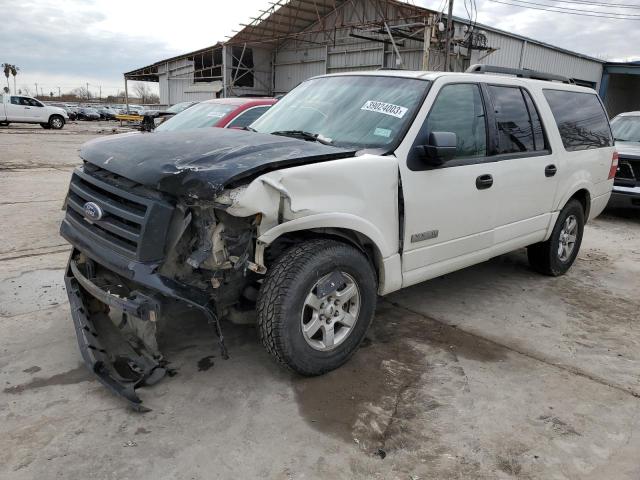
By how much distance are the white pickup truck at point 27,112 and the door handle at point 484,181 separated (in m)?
29.1

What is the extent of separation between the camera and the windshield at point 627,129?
31.7 ft

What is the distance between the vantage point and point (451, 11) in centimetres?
1652

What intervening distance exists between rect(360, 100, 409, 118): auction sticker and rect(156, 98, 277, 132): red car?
3261 mm

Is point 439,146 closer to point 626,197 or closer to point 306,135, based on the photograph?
point 306,135

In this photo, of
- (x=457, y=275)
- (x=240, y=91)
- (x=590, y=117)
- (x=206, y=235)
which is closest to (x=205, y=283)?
(x=206, y=235)

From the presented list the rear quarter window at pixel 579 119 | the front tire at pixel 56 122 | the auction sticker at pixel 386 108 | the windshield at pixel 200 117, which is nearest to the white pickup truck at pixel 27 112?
the front tire at pixel 56 122

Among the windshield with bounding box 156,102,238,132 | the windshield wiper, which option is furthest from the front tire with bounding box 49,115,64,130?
the windshield wiper

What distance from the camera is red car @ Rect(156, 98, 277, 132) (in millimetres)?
6961

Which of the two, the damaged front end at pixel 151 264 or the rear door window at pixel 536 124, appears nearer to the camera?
the damaged front end at pixel 151 264

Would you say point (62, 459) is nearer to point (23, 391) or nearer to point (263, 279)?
point (23, 391)

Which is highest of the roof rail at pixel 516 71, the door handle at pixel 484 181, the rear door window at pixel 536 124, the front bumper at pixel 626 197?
the roof rail at pixel 516 71

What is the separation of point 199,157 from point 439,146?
5.07 ft

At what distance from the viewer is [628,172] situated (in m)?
8.75

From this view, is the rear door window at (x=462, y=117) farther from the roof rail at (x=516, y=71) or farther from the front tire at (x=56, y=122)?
the front tire at (x=56, y=122)
